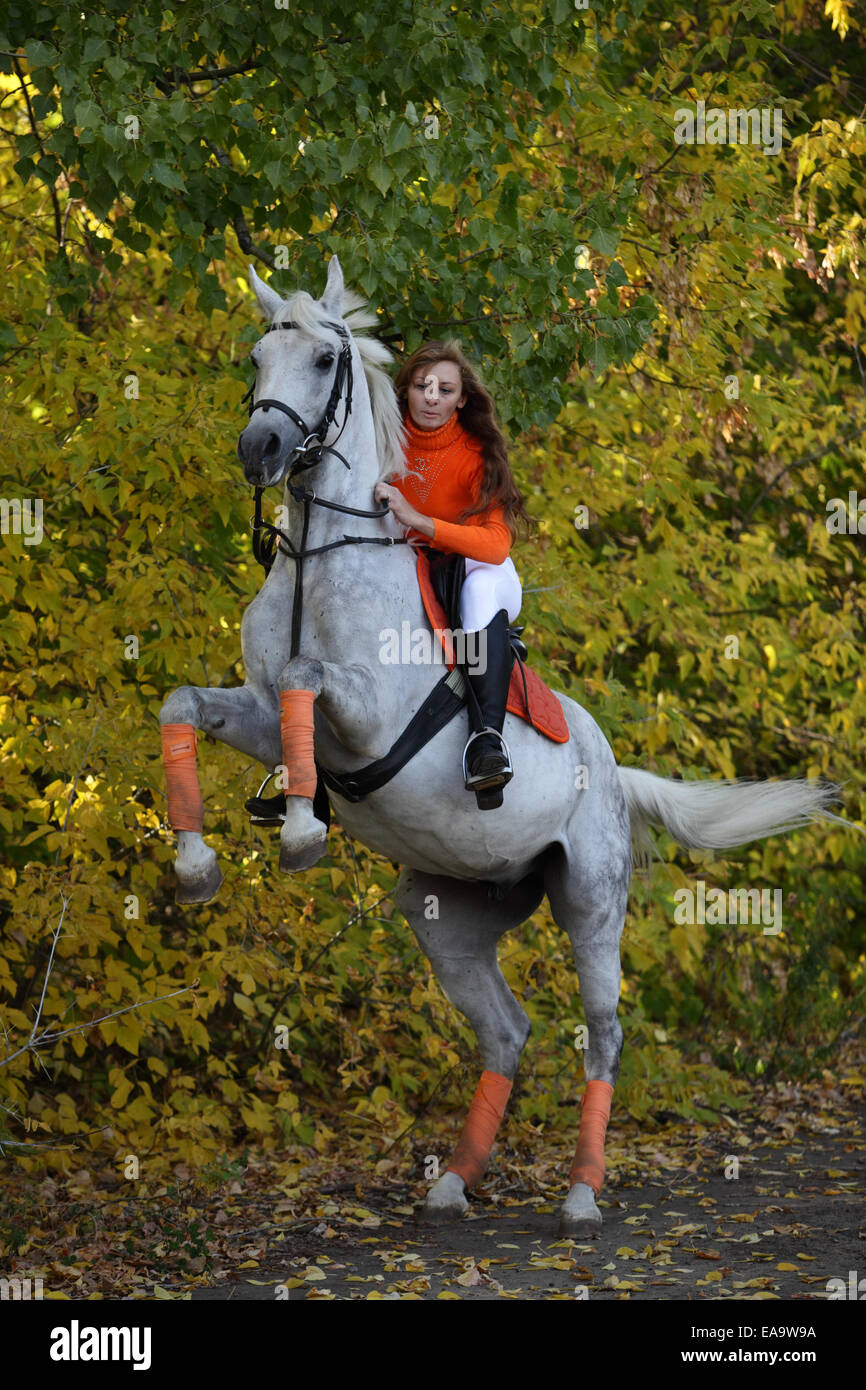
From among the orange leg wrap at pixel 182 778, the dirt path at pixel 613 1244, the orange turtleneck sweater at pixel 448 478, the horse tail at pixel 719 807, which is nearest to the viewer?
the orange leg wrap at pixel 182 778

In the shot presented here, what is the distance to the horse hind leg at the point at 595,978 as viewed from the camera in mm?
5547

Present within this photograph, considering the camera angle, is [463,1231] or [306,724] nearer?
[306,724]

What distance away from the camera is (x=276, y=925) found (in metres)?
6.70

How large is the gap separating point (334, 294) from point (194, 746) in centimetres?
150

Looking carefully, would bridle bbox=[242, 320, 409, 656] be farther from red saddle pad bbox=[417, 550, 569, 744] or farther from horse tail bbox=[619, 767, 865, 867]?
horse tail bbox=[619, 767, 865, 867]

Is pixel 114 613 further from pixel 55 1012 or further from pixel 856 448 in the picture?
pixel 856 448

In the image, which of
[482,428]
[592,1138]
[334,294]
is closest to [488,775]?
[482,428]

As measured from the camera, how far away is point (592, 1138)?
559cm

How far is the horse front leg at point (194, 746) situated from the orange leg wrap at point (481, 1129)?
1.91 metres

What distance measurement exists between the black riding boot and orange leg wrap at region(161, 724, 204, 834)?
89 centimetres

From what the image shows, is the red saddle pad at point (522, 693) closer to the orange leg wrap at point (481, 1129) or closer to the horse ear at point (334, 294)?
the horse ear at point (334, 294)

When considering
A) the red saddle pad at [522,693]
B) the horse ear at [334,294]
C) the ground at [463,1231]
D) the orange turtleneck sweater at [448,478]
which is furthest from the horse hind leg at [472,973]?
the horse ear at [334,294]

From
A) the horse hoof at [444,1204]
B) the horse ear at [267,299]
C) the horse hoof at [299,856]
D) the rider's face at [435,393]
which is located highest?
the horse ear at [267,299]

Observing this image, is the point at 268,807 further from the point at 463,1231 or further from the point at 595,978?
the point at 463,1231
